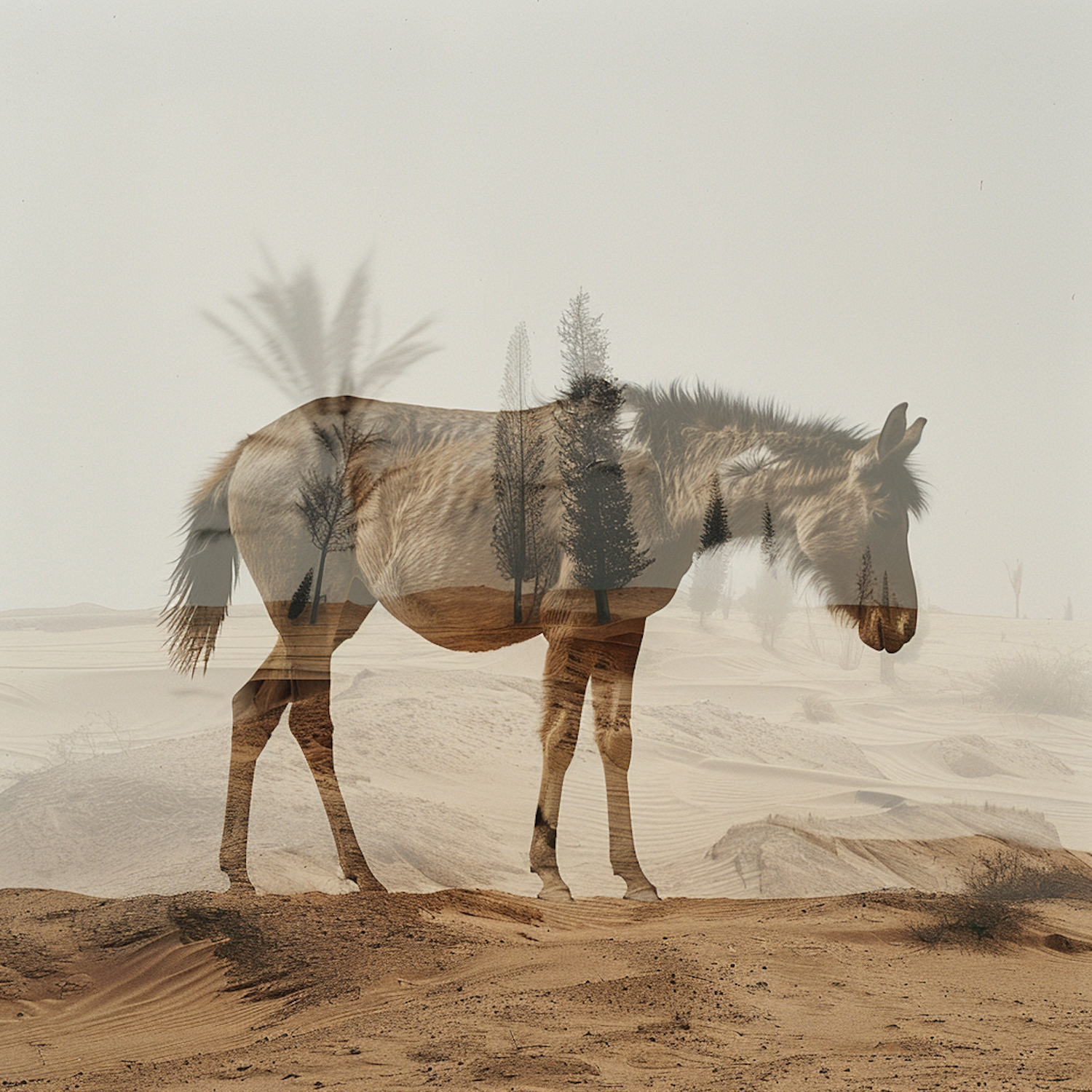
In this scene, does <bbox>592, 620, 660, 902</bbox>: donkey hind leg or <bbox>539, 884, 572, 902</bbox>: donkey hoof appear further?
<bbox>592, 620, 660, 902</bbox>: donkey hind leg

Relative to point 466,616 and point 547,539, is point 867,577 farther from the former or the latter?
point 466,616

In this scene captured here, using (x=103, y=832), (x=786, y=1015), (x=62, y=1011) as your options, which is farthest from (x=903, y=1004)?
(x=103, y=832)

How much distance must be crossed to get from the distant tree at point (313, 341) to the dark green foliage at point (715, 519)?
1.89m

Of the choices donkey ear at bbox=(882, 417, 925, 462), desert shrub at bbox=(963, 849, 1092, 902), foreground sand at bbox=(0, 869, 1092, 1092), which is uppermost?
donkey ear at bbox=(882, 417, 925, 462)

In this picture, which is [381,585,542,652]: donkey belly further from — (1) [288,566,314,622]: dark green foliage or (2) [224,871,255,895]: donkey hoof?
(2) [224,871,255,895]: donkey hoof

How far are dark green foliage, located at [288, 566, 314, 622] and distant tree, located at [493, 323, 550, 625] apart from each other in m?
1.01

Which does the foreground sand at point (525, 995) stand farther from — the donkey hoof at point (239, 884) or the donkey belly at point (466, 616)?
Answer: the donkey belly at point (466, 616)

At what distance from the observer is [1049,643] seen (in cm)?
641

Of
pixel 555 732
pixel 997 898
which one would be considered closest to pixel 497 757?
pixel 555 732

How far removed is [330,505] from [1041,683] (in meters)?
5.05

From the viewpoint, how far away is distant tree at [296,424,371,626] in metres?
4.93

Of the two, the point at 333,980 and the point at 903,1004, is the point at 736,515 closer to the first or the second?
the point at 903,1004

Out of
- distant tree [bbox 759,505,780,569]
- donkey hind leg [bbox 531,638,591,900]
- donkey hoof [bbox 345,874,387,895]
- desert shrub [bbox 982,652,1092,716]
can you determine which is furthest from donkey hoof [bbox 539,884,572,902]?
desert shrub [bbox 982,652,1092,716]

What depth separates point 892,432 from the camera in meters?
4.81
